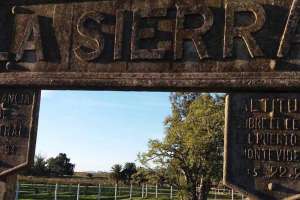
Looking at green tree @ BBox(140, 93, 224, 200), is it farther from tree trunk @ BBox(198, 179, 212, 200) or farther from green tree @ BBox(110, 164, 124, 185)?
green tree @ BBox(110, 164, 124, 185)

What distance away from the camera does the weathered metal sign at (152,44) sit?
6.93 metres

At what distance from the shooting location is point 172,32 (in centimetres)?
752

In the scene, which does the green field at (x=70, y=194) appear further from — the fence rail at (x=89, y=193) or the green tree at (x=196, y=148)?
the green tree at (x=196, y=148)

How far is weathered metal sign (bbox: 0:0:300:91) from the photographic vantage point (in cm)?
693

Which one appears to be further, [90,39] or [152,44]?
[90,39]

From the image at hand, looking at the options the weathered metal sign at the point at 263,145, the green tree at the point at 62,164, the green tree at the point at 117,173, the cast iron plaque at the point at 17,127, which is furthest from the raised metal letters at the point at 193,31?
the green tree at the point at 62,164

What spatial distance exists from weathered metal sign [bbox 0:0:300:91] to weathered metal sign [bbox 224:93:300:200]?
254 millimetres

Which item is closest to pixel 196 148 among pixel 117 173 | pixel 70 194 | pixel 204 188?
pixel 204 188

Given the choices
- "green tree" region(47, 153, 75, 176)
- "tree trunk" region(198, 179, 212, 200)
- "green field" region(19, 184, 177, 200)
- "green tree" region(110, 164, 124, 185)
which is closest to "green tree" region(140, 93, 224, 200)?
"tree trunk" region(198, 179, 212, 200)

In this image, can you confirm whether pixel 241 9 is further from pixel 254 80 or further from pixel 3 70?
pixel 3 70

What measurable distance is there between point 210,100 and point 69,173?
172 feet

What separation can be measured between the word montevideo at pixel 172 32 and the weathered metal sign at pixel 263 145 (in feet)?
2.45

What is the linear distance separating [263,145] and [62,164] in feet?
231

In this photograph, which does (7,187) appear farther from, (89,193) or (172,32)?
(89,193)
